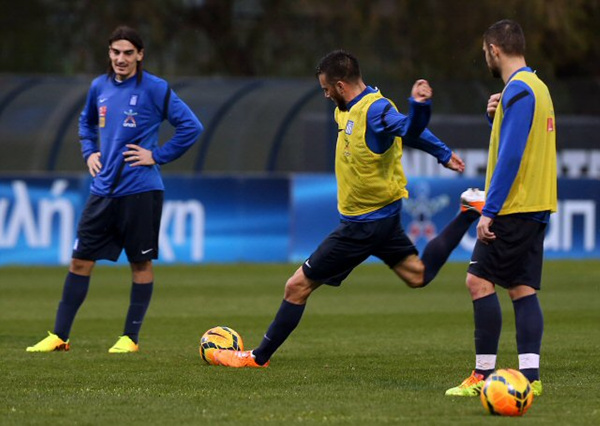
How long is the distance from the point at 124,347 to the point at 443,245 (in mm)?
2373

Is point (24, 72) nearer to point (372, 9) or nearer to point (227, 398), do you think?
point (372, 9)

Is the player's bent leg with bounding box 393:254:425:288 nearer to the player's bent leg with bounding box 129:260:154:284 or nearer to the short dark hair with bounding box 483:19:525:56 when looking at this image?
the short dark hair with bounding box 483:19:525:56

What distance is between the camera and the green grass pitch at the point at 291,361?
710 cm

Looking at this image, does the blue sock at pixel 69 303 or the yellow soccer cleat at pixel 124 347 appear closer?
the yellow soccer cleat at pixel 124 347

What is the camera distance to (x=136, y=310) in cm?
1002

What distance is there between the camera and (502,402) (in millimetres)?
6902

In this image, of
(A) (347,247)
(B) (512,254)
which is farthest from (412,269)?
(B) (512,254)

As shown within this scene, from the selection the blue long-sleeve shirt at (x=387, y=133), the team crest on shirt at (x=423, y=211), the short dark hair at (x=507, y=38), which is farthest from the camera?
the team crest on shirt at (x=423, y=211)

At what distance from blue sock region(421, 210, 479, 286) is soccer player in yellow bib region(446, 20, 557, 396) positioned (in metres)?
1.30

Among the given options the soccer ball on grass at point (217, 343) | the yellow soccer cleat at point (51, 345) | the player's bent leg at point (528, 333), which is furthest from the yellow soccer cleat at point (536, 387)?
the yellow soccer cleat at point (51, 345)

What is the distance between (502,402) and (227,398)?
152 cm

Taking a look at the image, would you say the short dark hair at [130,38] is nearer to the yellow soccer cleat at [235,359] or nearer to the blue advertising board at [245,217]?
the yellow soccer cleat at [235,359]

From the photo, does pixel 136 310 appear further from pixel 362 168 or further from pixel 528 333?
pixel 528 333

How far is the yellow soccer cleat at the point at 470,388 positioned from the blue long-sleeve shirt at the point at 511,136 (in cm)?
92
